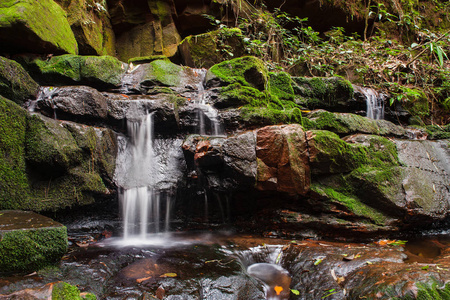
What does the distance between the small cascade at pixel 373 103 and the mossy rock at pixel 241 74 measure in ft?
11.9

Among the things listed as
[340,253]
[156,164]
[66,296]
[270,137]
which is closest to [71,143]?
[156,164]

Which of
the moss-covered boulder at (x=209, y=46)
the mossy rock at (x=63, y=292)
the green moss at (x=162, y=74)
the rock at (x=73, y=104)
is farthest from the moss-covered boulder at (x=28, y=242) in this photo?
the moss-covered boulder at (x=209, y=46)

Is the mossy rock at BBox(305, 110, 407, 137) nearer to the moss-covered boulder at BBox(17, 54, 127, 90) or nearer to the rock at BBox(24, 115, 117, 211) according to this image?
the rock at BBox(24, 115, 117, 211)

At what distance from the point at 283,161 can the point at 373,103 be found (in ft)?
18.0

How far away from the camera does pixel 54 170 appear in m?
3.85

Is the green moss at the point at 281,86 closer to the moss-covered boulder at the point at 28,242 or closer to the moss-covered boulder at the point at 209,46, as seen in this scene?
the moss-covered boulder at the point at 209,46

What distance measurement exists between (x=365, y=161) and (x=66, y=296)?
197 inches

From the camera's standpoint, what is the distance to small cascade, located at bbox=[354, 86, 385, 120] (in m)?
7.88

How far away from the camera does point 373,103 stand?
7957mm

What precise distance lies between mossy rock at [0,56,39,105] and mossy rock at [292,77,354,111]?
6372mm

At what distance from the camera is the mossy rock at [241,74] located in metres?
6.19

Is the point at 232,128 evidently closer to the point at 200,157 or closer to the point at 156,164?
the point at 200,157

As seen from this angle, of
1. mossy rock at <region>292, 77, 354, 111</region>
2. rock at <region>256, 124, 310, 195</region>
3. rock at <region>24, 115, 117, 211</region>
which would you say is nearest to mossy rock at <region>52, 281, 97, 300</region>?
rock at <region>24, 115, 117, 211</region>

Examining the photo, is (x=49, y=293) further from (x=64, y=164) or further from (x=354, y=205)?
(x=354, y=205)
